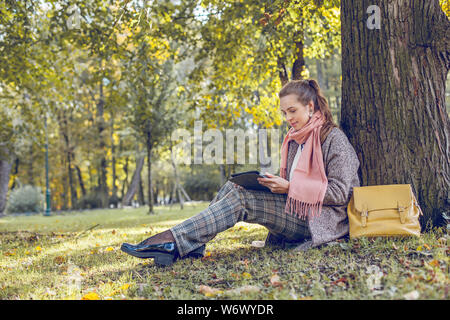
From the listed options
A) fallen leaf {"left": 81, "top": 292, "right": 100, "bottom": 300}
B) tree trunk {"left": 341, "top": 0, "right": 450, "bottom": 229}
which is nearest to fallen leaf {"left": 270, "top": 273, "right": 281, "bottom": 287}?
fallen leaf {"left": 81, "top": 292, "right": 100, "bottom": 300}

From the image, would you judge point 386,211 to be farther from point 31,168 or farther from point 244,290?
point 31,168

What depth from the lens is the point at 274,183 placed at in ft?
11.0

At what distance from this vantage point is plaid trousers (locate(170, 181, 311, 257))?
335 centimetres

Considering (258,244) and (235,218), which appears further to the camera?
(258,244)

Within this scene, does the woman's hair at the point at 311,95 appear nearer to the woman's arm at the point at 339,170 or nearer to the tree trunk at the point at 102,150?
the woman's arm at the point at 339,170

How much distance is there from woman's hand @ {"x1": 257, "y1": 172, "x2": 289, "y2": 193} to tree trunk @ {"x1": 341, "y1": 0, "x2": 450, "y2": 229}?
3.49ft

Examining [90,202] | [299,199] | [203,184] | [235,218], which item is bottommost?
[90,202]

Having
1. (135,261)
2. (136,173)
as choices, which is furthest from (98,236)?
(136,173)

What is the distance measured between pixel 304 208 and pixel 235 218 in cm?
60

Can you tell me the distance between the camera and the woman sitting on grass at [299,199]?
3.35 meters

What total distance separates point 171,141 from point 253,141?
20.9 feet

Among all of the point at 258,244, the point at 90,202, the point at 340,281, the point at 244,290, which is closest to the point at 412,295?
the point at 340,281

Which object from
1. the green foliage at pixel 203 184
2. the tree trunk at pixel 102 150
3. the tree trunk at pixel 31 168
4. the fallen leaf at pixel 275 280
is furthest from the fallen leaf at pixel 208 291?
the tree trunk at pixel 31 168

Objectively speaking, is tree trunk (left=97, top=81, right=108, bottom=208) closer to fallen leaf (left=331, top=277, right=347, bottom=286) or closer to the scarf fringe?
the scarf fringe
